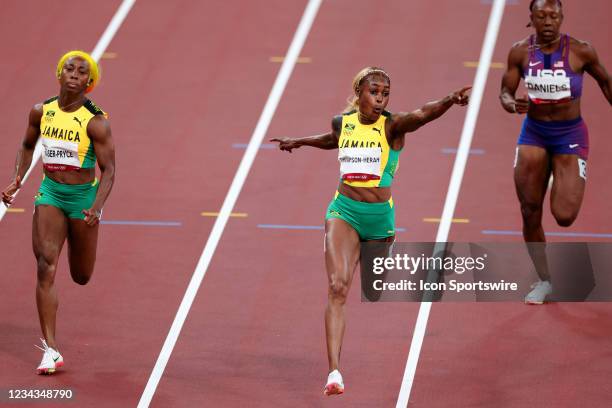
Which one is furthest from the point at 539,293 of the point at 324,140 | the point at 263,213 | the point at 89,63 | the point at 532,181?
the point at 89,63

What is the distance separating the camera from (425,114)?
904 cm

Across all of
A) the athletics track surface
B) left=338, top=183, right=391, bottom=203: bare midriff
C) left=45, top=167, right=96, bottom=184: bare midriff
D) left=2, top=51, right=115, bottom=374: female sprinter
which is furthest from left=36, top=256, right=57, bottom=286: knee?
left=338, top=183, right=391, bottom=203: bare midriff

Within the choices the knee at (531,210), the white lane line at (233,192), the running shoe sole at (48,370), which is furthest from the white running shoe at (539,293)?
the running shoe sole at (48,370)

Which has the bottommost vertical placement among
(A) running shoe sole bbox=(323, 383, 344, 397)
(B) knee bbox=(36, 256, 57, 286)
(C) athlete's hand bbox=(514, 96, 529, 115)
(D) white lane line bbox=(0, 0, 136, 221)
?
(A) running shoe sole bbox=(323, 383, 344, 397)

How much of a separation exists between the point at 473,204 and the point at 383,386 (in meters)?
3.53

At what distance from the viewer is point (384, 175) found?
9406mm

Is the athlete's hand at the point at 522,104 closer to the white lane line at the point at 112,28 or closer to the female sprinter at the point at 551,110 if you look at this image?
the female sprinter at the point at 551,110

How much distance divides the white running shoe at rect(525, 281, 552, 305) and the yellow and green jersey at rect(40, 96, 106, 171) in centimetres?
400

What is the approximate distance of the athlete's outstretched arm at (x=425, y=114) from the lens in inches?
346

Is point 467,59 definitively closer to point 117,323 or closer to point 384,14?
point 384,14

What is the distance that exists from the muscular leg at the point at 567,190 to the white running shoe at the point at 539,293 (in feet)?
2.51

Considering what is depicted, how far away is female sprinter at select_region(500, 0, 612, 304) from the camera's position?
10.4 metres

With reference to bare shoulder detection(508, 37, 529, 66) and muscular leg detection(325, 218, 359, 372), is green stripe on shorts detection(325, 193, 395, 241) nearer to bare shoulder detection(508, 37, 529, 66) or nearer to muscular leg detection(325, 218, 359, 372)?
muscular leg detection(325, 218, 359, 372)

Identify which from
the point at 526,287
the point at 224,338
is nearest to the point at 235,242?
the point at 224,338
